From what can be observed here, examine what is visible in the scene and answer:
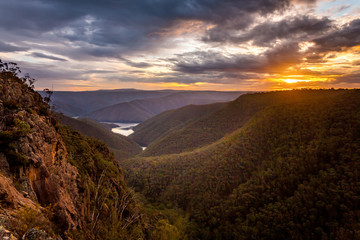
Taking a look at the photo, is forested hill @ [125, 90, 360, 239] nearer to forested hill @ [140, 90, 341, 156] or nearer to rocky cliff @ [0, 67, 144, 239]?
forested hill @ [140, 90, 341, 156]

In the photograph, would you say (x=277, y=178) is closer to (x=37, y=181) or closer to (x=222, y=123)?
(x=37, y=181)

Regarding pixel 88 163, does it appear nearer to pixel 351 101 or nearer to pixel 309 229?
pixel 309 229

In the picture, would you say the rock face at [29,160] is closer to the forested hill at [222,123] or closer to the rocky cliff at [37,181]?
the rocky cliff at [37,181]

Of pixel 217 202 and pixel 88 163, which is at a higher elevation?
pixel 88 163

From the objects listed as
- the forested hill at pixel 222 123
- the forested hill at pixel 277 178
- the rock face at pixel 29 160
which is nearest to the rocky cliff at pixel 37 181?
the rock face at pixel 29 160

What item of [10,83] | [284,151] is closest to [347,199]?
[284,151]

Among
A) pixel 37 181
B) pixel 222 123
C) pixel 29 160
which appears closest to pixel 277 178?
pixel 37 181
